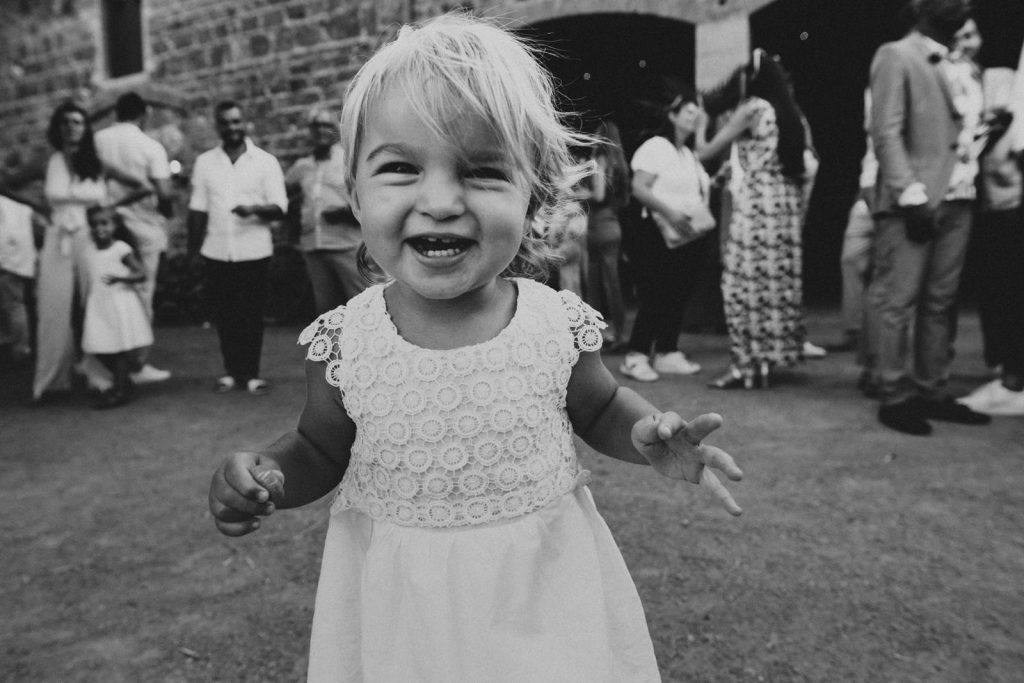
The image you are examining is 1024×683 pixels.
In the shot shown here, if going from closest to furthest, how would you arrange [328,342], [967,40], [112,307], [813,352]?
[328,342] → [967,40] → [112,307] → [813,352]

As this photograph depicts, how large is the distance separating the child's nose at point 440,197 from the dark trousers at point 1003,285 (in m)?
4.11

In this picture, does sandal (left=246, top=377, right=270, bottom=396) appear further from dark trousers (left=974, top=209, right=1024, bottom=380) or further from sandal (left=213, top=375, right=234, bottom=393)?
dark trousers (left=974, top=209, right=1024, bottom=380)

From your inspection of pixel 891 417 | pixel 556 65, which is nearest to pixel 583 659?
pixel 891 417

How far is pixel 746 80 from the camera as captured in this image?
4648 millimetres

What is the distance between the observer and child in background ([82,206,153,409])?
498cm

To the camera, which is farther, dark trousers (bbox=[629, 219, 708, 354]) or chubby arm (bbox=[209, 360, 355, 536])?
dark trousers (bbox=[629, 219, 708, 354])

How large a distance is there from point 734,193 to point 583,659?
4.04m

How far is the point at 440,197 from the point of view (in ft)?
3.49

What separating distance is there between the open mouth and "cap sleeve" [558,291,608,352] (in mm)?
279

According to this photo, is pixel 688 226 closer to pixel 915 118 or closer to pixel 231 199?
pixel 915 118

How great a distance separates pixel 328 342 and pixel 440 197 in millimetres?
359

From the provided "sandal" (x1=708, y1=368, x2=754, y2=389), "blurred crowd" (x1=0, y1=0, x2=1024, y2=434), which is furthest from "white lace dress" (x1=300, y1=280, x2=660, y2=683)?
"sandal" (x1=708, y1=368, x2=754, y2=389)

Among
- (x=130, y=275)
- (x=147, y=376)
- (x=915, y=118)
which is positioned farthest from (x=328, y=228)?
(x=915, y=118)

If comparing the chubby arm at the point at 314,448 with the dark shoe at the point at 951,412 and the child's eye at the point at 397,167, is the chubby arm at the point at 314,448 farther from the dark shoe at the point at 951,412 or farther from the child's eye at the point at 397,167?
the dark shoe at the point at 951,412
